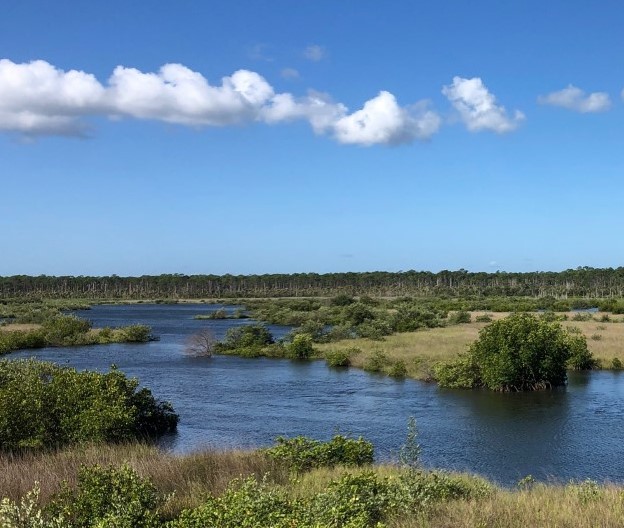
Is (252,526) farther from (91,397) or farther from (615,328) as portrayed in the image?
(615,328)

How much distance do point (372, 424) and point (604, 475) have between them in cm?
1248

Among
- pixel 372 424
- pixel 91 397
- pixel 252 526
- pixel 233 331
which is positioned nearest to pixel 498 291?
pixel 233 331

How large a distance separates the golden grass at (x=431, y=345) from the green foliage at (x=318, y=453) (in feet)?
103

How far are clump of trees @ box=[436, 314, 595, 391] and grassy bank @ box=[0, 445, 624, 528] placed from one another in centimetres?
2989

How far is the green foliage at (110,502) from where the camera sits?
12.0m

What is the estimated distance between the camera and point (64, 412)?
89.2ft

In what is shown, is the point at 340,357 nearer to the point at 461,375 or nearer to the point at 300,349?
the point at 300,349

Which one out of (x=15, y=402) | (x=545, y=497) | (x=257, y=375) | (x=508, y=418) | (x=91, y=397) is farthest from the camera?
(x=257, y=375)

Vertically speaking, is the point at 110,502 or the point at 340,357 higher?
the point at 110,502

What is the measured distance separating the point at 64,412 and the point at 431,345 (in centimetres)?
4309

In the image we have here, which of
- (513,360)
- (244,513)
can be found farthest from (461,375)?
(244,513)

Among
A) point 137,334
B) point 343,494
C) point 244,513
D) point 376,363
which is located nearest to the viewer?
point 244,513

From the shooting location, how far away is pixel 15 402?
26.1 metres

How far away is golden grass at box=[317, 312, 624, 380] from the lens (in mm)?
56312
